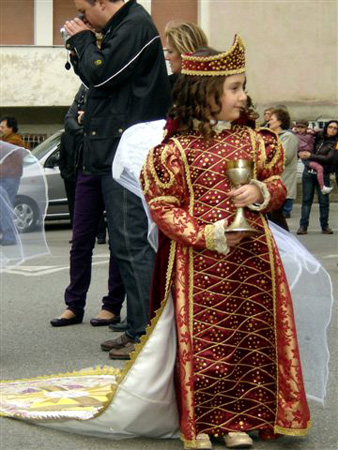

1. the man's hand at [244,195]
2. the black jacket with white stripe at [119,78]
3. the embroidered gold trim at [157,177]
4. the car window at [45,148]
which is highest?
the black jacket with white stripe at [119,78]

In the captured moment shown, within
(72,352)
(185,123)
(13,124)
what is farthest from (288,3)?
(185,123)

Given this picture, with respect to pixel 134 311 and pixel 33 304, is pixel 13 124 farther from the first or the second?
pixel 134 311

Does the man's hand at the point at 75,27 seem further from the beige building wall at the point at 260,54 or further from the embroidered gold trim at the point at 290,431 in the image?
Answer: the beige building wall at the point at 260,54

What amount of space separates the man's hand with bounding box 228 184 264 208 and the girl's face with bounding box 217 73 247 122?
33cm

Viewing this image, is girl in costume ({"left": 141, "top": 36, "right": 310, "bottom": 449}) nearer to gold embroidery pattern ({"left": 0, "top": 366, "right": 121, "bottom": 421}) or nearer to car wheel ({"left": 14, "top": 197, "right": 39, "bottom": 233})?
gold embroidery pattern ({"left": 0, "top": 366, "right": 121, "bottom": 421})

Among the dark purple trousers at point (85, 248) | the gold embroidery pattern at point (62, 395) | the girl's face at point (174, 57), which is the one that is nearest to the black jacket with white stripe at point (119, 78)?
the girl's face at point (174, 57)

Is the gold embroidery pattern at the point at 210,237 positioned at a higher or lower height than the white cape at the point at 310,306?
higher

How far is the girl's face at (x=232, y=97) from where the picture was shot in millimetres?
4473

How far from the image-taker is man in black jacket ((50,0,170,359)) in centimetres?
595

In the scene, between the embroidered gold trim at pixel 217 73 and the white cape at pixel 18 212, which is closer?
the embroidered gold trim at pixel 217 73

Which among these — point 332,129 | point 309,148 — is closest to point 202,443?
point 332,129

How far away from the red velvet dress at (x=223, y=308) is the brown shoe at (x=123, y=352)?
5.91 ft

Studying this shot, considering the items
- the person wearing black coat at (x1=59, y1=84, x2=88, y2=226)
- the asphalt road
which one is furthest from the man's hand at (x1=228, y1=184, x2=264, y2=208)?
the person wearing black coat at (x1=59, y1=84, x2=88, y2=226)

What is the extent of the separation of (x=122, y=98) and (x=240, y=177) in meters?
1.93
